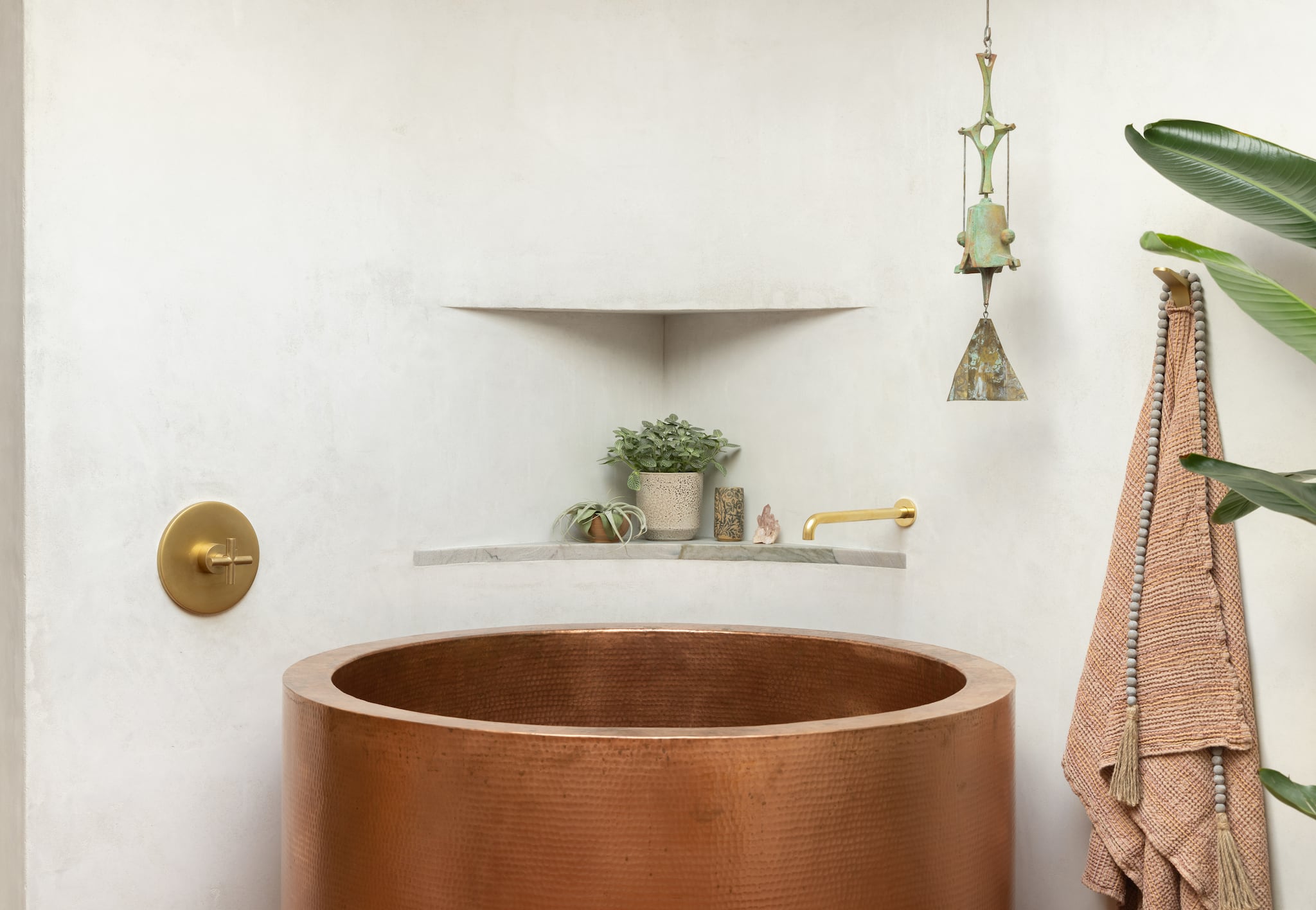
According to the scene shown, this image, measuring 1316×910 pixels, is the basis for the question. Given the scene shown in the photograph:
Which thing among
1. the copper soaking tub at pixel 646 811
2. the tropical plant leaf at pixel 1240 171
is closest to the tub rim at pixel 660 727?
the copper soaking tub at pixel 646 811

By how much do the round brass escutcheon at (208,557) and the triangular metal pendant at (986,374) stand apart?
1.22 meters

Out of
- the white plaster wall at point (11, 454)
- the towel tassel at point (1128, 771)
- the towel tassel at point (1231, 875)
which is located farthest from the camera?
the white plaster wall at point (11, 454)

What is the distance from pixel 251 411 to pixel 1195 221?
156 cm

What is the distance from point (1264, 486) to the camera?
1224 mm

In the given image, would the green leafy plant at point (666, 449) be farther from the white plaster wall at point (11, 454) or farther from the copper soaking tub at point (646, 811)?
the white plaster wall at point (11, 454)

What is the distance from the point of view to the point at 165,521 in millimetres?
1790

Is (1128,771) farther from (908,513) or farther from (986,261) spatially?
(986,261)

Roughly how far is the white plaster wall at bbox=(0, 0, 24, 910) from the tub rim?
478mm

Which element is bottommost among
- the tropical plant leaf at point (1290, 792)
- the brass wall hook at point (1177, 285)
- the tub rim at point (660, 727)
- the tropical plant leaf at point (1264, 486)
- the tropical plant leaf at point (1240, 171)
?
the tropical plant leaf at point (1290, 792)

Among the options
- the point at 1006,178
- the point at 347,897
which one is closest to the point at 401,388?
the point at 347,897

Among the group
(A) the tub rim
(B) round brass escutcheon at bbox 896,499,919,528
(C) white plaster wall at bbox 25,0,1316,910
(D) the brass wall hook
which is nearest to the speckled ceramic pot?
(C) white plaster wall at bbox 25,0,1316,910

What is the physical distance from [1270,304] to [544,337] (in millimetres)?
1414

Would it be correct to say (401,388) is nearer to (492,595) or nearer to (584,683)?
(492,595)

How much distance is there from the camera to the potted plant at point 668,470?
232cm
